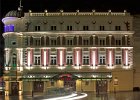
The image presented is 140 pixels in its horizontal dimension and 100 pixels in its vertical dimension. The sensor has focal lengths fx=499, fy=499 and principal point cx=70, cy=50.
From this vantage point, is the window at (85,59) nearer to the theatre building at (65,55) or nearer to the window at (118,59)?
the theatre building at (65,55)

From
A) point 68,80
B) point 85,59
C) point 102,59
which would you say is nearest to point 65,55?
point 85,59

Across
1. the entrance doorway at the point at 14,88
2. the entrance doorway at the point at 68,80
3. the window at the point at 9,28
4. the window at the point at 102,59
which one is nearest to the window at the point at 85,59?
the window at the point at 102,59

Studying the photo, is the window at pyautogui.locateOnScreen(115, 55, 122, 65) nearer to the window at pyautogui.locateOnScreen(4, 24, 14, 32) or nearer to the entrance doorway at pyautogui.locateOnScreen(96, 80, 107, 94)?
the entrance doorway at pyautogui.locateOnScreen(96, 80, 107, 94)

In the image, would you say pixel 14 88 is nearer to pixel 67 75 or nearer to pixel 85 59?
pixel 67 75

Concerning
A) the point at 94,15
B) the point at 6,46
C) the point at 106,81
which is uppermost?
the point at 94,15

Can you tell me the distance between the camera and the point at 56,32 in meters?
87.3

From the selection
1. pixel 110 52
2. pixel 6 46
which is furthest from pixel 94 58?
pixel 6 46

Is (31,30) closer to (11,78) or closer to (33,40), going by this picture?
(33,40)

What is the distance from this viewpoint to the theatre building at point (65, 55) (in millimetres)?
87062

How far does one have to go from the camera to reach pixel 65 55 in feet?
287

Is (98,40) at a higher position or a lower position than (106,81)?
higher

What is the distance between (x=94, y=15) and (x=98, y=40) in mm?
4563

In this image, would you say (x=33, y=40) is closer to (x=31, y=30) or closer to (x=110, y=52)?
(x=31, y=30)

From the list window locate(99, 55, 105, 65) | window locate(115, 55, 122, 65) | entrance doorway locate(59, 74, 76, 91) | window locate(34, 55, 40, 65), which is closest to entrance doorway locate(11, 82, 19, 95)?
window locate(34, 55, 40, 65)
